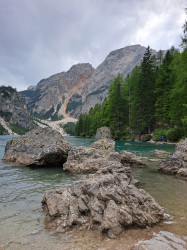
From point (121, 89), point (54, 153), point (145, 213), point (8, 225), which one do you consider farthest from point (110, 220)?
point (121, 89)

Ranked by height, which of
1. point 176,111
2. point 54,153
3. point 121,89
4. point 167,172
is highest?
point 121,89

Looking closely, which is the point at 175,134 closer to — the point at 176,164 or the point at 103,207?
the point at 176,164

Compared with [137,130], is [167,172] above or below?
below

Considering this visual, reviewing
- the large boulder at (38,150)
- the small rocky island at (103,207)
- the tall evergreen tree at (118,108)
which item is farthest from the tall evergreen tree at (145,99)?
the small rocky island at (103,207)

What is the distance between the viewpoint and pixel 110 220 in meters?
4.25

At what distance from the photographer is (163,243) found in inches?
144

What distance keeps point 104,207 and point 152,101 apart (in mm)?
43225

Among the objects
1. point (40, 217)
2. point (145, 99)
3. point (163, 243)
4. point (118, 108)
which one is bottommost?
point (40, 217)

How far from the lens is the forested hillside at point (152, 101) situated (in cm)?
3225

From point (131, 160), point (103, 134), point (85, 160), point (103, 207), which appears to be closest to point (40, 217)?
point (103, 207)

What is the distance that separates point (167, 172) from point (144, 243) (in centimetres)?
840

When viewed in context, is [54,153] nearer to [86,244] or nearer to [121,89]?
[86,244]

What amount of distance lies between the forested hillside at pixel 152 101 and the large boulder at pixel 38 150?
2091cm

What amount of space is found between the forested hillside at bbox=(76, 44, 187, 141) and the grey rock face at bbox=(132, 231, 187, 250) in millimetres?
→ 25300
